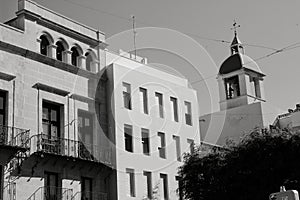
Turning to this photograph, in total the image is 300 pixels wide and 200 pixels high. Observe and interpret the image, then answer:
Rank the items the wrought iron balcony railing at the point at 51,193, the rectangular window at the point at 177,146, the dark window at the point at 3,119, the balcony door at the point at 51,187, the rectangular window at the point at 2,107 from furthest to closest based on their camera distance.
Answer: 1. the rectangular window at the point at 177,146
2. the balcony door at the point at 51,187
3. the wrought iron balcony railing at the point at 51,193
4. the rectangular window at the point at 2,107
5. the dark window at the point at 3,119

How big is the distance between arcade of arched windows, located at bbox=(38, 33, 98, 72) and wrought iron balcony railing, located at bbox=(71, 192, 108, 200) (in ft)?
27.4

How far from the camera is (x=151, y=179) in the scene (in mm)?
39094

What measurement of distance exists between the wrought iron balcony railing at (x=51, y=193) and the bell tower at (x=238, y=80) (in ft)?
→ 110

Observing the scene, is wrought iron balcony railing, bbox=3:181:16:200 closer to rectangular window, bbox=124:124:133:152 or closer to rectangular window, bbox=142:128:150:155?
rectangular window, bbox=124:124:133:152

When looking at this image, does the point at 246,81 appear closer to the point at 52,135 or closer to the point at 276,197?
the point at 52,135

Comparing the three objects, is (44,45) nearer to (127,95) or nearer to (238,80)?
(127,95)

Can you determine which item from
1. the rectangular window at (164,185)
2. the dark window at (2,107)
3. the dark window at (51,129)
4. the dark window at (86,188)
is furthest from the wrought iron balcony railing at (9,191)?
the rectangular window at (164,185)

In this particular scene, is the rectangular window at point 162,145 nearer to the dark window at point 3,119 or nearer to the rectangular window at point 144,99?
the rectangular window at point 144,99

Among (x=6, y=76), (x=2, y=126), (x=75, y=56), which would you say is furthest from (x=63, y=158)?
(x=75, y=56)

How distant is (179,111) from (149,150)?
502 cm

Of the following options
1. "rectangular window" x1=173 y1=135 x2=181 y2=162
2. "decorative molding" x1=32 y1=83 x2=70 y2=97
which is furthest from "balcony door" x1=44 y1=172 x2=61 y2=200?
"rectangular window" x1=173 y1=135 x2=181 y2=162

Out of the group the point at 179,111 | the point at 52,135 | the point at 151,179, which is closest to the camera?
the point at 52,135

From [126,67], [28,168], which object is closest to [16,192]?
[28,168]

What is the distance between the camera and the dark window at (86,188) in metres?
34.3
